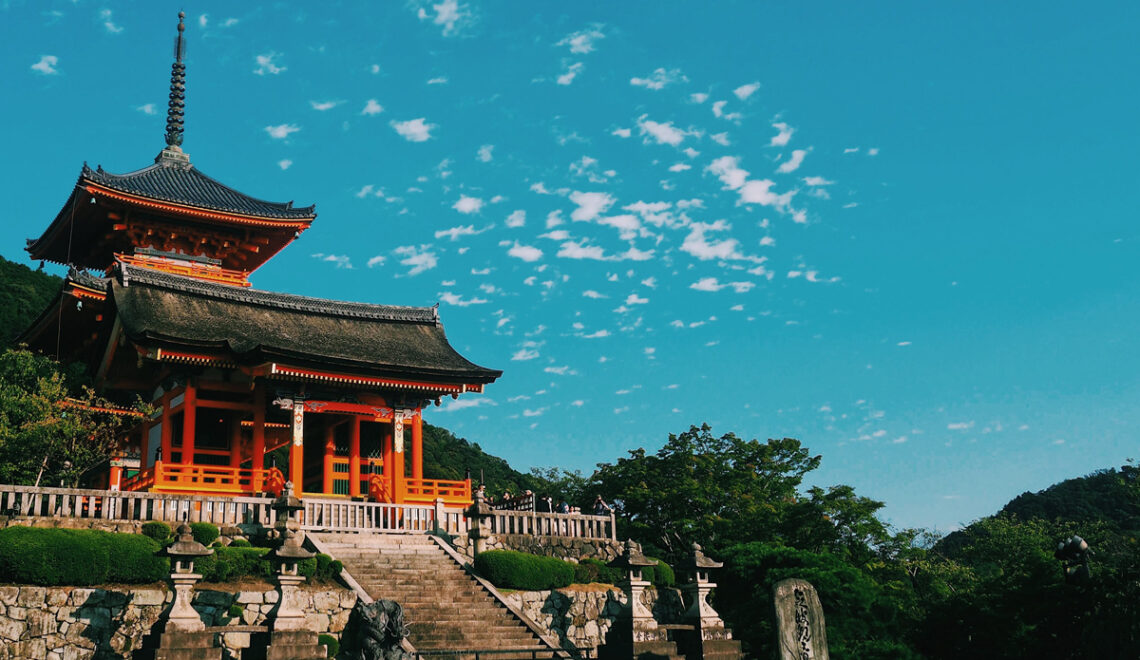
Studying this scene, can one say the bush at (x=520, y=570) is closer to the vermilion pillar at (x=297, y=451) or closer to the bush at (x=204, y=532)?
the bush at (x=204, y=532)

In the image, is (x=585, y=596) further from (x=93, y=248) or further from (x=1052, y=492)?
(x=1052, y=492)

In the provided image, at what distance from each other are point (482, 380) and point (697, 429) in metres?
8.89

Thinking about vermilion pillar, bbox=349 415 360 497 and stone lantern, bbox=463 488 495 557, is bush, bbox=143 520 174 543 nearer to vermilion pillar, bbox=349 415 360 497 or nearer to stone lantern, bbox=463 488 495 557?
stone lantern, bbox=463 488 495 557

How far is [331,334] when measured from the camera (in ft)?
112

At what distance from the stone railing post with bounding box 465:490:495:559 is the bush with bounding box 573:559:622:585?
2.54 meters

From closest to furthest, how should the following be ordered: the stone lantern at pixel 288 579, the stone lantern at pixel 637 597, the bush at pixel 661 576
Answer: the stone lantern at pixel 288 579 → the stone lantern at pixel 637 597 → the bush at pixel 661 576

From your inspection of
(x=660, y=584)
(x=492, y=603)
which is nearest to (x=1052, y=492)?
(x=660, y=584)

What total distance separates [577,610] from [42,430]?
46.5ft

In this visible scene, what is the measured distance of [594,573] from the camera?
26266 millimetres

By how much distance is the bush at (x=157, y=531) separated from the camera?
21031 mm

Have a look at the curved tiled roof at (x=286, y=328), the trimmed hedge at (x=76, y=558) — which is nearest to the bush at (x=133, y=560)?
the trimmed hedge at (x=76, y=558)

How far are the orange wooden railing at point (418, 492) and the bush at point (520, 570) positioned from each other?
6.20m

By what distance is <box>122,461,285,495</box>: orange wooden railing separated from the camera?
26250 mm

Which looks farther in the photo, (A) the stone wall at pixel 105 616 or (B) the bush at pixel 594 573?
(B) the bush at pixel 594 573
